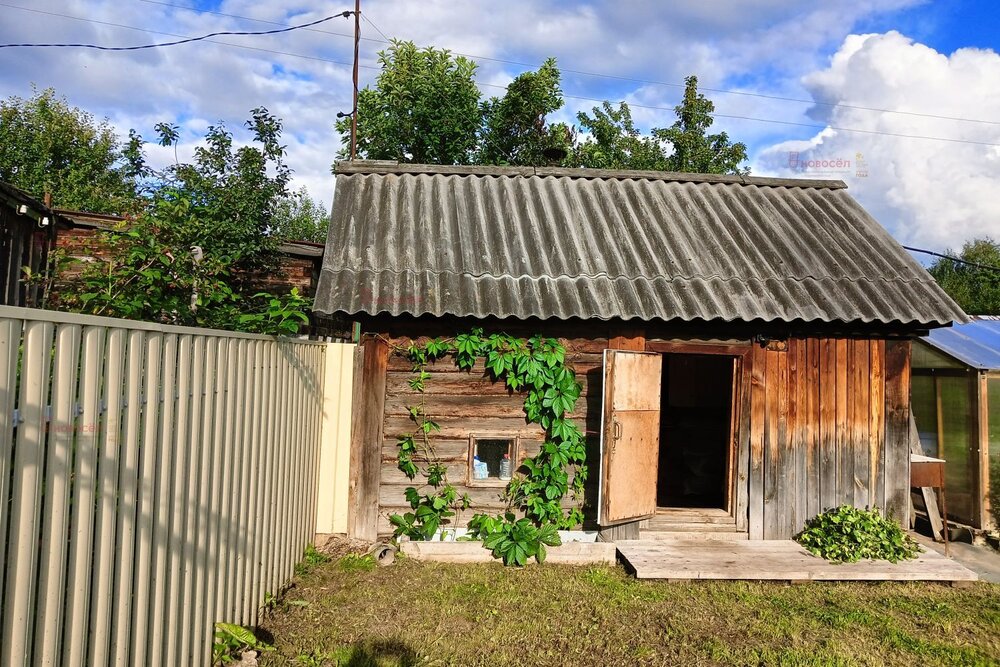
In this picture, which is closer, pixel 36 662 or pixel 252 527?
pixel 36 662

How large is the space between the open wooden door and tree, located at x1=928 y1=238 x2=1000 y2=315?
26662 millimetres

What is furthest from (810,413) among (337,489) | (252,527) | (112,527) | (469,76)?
(469,76)

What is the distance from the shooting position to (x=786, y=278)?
7.40m

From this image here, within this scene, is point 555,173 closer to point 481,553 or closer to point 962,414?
point 481,553

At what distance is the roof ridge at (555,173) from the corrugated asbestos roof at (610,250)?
26 millimetres

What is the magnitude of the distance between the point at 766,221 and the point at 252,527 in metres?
7.48

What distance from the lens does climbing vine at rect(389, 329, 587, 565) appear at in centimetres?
661

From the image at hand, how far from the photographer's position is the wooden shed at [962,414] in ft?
27.3

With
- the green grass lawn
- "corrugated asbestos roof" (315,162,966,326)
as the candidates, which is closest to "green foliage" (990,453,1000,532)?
the green grass lawn

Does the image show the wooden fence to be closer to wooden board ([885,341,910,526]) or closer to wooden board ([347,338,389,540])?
wooden board ([347,338,389,540])

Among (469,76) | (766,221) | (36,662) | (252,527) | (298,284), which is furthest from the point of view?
(469,76)

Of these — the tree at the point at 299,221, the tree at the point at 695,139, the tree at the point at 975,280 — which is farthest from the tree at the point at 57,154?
the tree at the point at 975,280

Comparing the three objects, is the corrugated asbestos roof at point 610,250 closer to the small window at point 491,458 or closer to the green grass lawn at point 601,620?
the small window at point 491,458

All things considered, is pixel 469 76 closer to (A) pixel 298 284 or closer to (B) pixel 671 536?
(A) pixel 298 284
